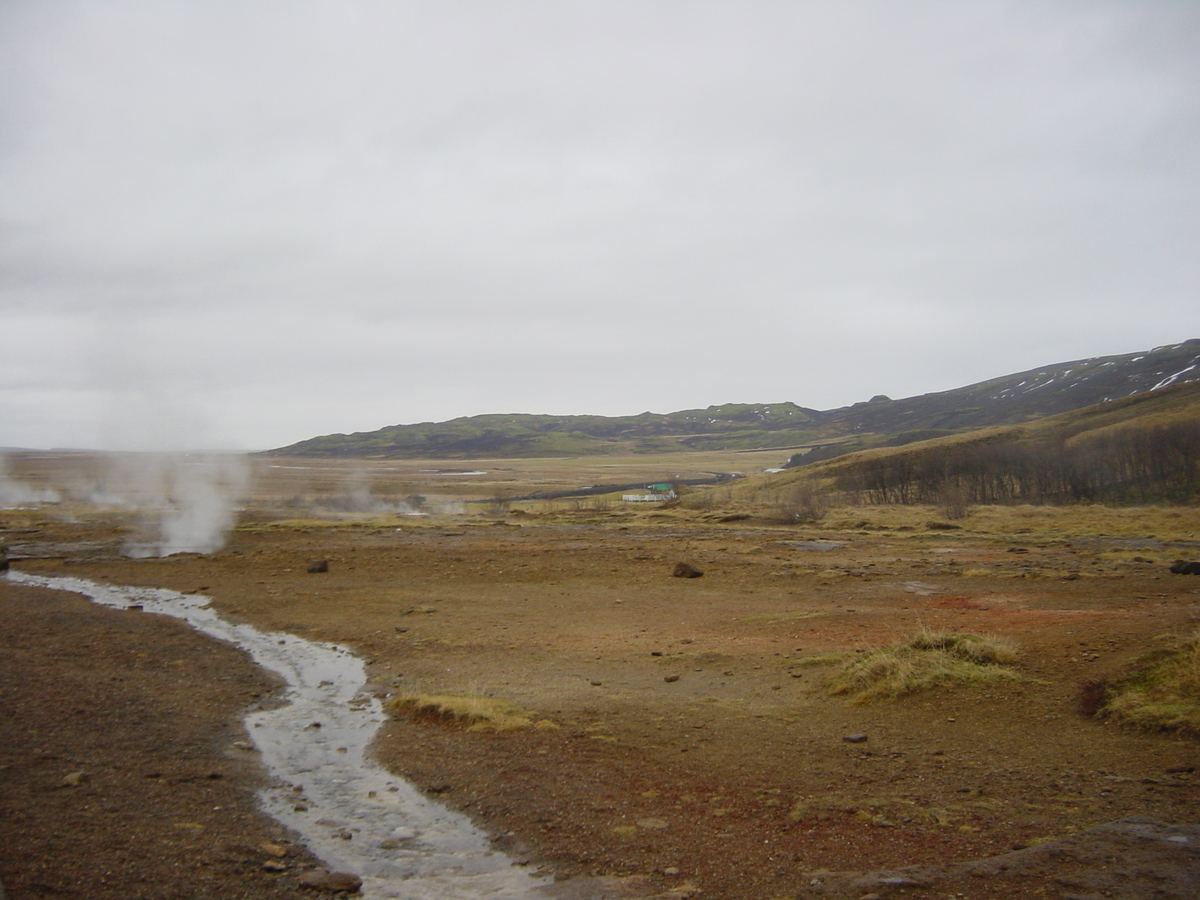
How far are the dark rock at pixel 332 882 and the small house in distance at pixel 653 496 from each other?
74.5 meters

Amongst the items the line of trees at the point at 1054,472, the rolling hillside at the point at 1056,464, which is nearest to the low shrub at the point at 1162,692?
the rolling hillside at the point at 1056,464

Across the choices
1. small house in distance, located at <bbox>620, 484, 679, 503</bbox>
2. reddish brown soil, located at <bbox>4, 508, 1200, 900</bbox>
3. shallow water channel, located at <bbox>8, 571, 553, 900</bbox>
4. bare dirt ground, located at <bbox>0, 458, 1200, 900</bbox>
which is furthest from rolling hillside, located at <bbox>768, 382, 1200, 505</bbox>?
shallow water channel, located at <bbox>8, 571, 553, 900</bbox>

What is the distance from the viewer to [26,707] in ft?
34.6

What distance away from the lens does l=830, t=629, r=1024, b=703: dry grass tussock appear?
37.7 ft

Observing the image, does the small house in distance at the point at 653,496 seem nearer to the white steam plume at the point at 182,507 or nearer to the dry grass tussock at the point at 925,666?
the white steam plume at the point at 182,507

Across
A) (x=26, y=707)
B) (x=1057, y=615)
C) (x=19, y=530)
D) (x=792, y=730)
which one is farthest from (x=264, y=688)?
(x=19, y=530)

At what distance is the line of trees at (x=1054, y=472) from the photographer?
60.2m

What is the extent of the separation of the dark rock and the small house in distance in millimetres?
74469

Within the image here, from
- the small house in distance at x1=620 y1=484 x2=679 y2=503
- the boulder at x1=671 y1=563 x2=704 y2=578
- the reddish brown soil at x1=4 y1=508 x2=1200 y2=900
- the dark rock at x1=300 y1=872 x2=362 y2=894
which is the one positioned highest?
the dark rock at x1=300 y1=872 x2=362 y2=894

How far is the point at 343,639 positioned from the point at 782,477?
3321 inches

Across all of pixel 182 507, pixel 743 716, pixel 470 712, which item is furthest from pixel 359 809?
pixel 182 507

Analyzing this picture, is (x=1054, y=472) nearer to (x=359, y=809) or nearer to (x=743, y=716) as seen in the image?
(x=743, y=716)

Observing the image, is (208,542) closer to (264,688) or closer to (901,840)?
(264,688)

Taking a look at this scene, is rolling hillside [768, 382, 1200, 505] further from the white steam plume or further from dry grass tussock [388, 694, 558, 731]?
dry grass tussock [388, 694, 558, 731]
